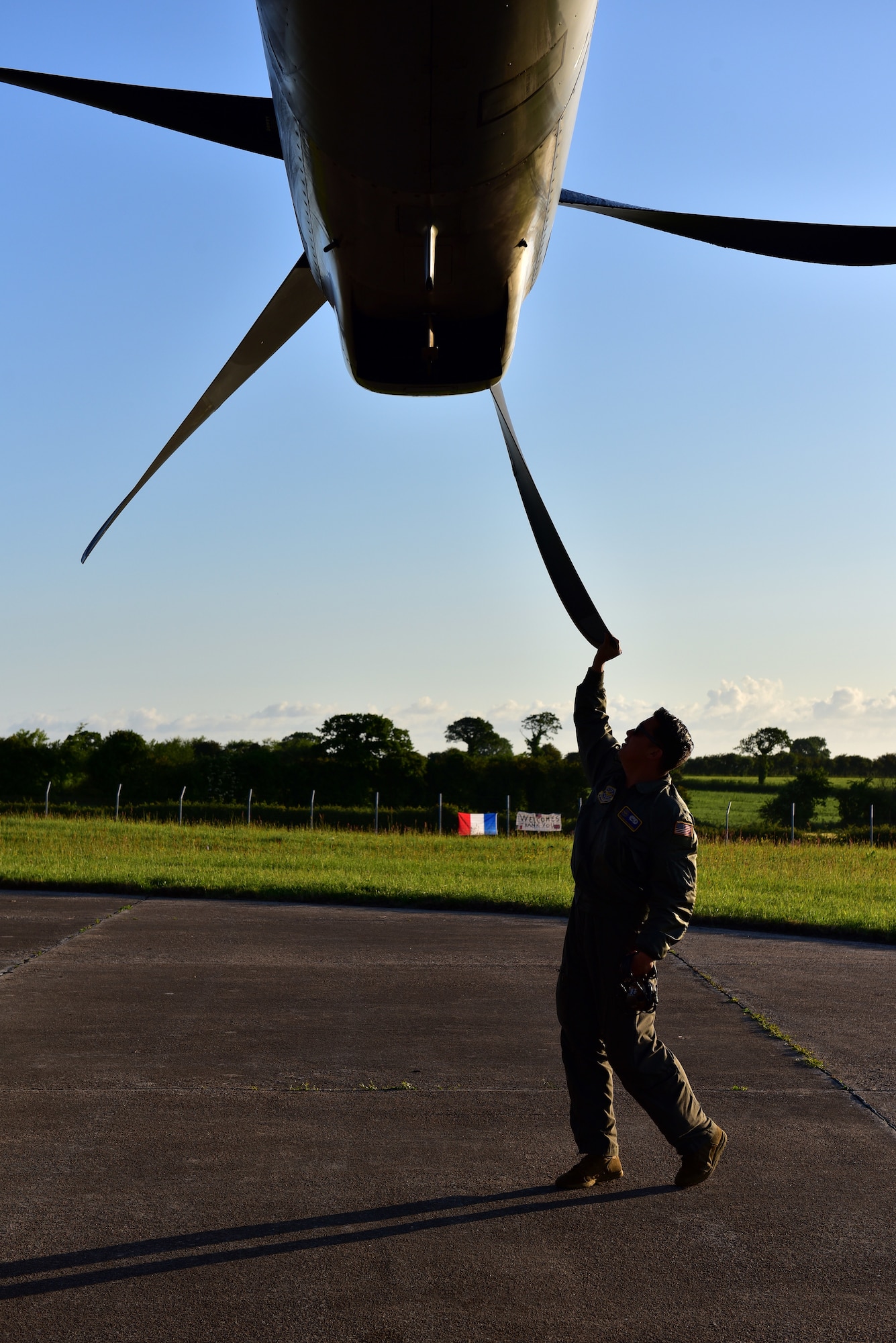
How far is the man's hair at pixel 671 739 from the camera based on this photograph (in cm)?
371

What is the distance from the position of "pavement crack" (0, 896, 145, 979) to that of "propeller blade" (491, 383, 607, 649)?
16.0 feet

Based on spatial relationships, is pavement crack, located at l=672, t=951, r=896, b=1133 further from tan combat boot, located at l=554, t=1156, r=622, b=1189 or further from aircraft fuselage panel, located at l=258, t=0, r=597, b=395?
aircraft fuselage panel, located at l=258, t=0, r=597, b=395

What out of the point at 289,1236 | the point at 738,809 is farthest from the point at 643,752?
the point at 738,809

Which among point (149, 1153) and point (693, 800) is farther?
point (693, 800)

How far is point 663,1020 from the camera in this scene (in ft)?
19.3

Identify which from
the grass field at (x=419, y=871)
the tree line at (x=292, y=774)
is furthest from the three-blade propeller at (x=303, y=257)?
the tree line at (x=292, y=774)

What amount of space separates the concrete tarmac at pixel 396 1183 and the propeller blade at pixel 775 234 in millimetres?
3239

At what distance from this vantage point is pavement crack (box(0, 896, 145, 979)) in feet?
23.2

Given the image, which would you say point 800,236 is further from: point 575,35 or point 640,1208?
point 640,1208

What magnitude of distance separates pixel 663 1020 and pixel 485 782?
4259cm

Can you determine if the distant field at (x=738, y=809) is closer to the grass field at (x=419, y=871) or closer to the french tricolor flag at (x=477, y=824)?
the french tricolor flag at (x=477, y=824)

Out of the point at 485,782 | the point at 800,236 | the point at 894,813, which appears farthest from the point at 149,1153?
the point at 485,782

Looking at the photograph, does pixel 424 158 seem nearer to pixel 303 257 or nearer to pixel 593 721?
pixel 303 257

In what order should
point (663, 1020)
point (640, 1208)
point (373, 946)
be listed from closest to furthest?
point (640, 1208) → point (663, 1020) → point (373, 946)
